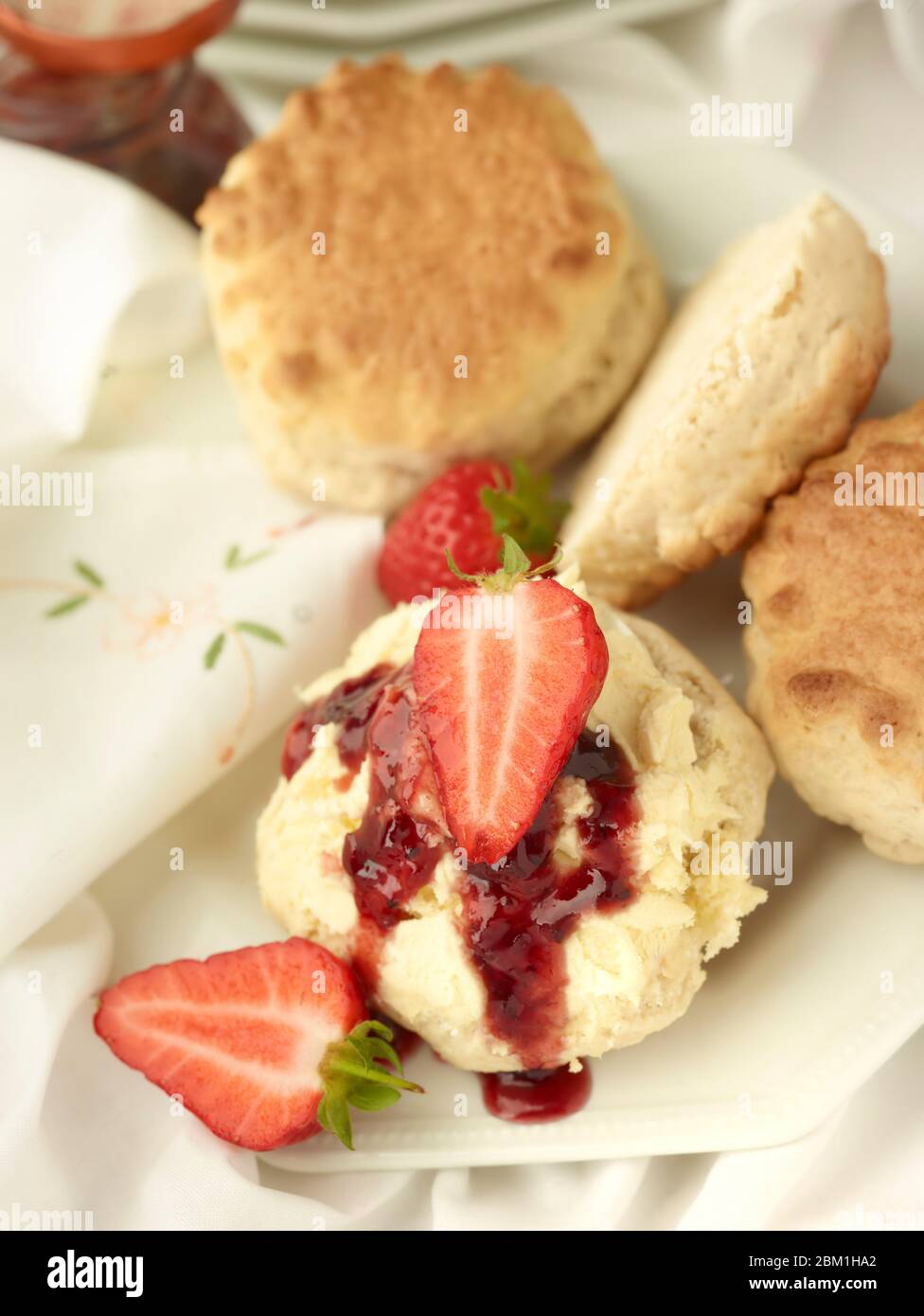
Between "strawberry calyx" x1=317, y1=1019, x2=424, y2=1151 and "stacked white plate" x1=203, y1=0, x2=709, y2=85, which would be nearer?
"strawberry calyx" x1=317, y1=1019, x2=424, y2=1151

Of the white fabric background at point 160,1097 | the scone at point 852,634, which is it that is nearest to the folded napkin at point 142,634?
the white fabric background at point 160,1097

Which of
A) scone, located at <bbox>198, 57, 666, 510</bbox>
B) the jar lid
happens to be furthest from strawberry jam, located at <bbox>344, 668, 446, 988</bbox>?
the jar lid

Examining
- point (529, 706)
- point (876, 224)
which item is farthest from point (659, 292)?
point (529, 706)

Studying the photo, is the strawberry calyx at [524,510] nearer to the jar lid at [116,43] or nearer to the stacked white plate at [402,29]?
the jar lid at [116,43]

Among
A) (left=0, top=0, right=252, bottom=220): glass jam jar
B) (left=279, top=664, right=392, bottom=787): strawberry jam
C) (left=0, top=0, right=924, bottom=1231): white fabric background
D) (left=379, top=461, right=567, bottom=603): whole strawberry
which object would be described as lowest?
(left=0, top=0, right=924, bottom=1231): white fabric background

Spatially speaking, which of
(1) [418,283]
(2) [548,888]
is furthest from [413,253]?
(2) [548,888]

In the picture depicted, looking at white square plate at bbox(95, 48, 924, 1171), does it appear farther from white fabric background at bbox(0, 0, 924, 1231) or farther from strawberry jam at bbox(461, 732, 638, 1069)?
strawberry jam at bbox(461, 732, 638, 1069)

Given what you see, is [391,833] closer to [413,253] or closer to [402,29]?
[413,253]
